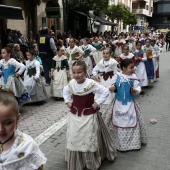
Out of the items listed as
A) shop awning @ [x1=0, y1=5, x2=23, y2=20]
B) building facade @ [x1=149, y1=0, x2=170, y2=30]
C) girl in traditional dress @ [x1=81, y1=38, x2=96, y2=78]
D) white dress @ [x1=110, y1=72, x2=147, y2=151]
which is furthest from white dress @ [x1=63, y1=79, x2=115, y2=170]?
building facade @ [x1=149, y1=0, x2=170, y2=30]

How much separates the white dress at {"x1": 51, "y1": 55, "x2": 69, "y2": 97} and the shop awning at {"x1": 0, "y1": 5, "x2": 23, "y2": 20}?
1.69 metres

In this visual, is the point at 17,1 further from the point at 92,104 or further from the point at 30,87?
the point at 92,104

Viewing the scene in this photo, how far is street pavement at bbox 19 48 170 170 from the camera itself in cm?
409

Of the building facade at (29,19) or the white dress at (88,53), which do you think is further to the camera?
the building facade at (29,19)

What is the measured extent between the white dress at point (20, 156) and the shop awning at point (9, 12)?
5.10 m

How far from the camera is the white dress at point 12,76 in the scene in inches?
255

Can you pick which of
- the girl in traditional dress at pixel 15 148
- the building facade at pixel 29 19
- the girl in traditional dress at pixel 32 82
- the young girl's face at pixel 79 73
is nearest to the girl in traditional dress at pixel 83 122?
the young girl's face at pixel 79 73

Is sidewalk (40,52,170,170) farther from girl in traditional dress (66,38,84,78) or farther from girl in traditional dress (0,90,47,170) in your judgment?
girl in traditional dress (66,38,84,78)

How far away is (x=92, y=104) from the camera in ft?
12.1

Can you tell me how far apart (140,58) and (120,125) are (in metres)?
4.93

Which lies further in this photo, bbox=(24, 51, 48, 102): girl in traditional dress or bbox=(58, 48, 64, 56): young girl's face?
bbox=(58, 48, 64, 56): young girl's face

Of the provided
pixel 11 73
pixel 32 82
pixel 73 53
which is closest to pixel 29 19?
pixel 73 53

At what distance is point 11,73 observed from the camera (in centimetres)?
659

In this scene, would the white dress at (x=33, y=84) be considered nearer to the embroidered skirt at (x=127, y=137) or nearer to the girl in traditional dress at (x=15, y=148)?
the embroidered skirt at (x=127, y=137)
